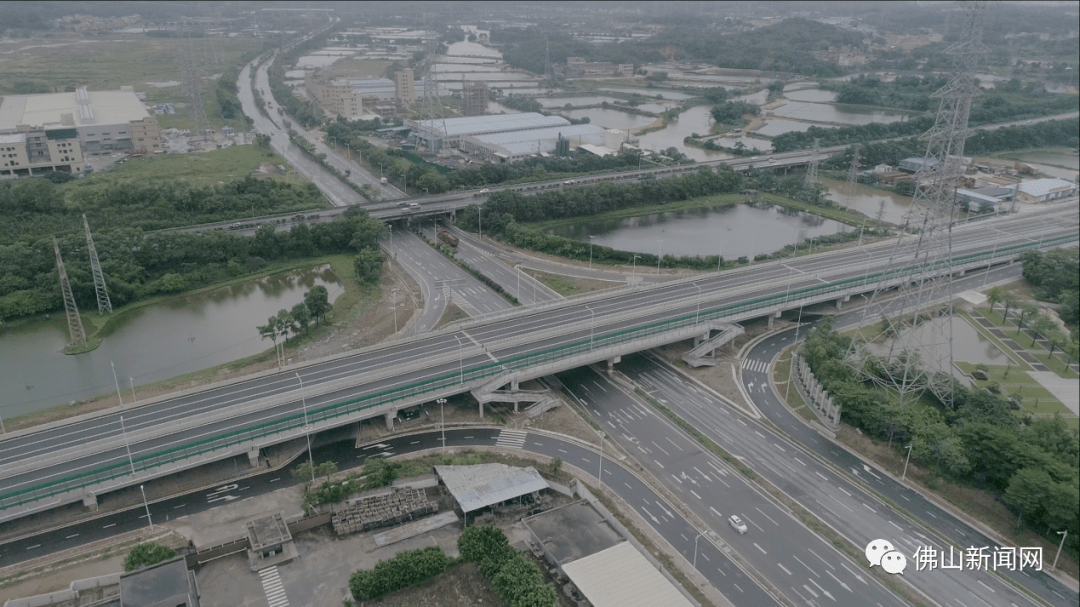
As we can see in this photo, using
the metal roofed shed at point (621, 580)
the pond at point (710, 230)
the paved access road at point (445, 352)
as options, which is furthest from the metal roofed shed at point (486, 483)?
the pond at point (710, 230)

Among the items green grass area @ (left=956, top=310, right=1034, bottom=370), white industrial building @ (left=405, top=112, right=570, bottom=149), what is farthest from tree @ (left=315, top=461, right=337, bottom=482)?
white industrial building @ (left=405, top=112, right=570, bottom=149)

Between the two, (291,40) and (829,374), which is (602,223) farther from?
(291,40)

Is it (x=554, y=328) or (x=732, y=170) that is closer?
(x=554, y=328)

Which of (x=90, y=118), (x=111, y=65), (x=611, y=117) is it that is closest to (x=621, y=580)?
(x=90, y=118)

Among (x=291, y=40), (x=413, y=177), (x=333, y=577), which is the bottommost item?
(x=333, y=577)

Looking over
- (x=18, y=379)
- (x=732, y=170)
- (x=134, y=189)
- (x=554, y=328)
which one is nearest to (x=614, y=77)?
(x=732, y=170)

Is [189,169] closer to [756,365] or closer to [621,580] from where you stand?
[756,365]
